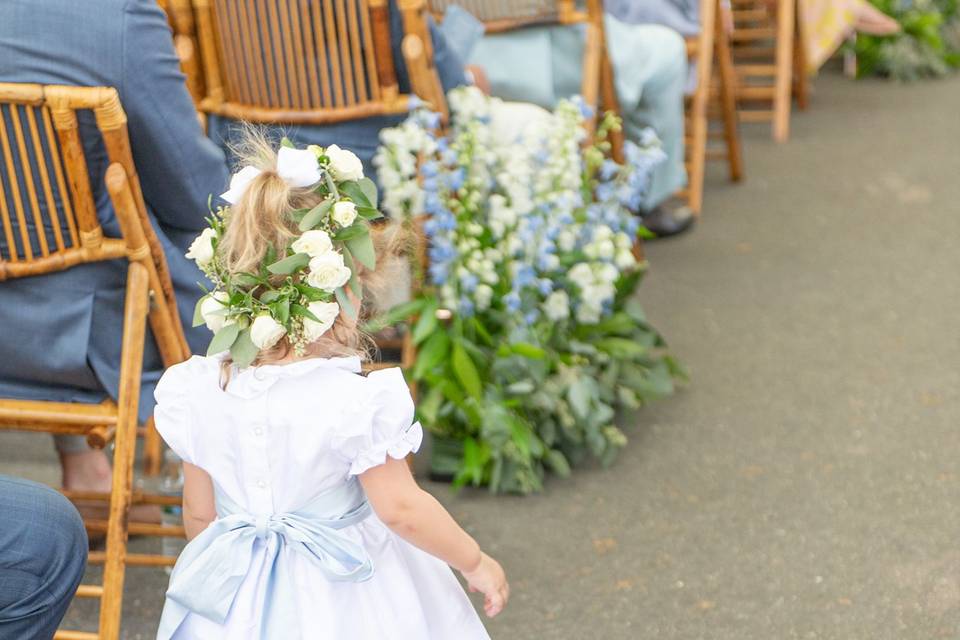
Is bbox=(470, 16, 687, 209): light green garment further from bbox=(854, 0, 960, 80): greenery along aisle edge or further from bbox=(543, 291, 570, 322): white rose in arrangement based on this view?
bbox=(854, 0, 960, 80): greenery along aisle edge

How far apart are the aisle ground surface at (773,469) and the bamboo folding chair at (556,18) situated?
2.56ft

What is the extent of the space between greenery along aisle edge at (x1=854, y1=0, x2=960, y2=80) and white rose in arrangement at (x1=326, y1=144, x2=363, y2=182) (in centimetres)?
562

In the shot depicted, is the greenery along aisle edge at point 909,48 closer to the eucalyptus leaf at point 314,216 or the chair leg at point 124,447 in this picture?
the chair leg at point 124,447

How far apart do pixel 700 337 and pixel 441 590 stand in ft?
6.54

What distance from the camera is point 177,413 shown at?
64.2 inches

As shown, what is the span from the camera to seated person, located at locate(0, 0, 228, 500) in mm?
2102

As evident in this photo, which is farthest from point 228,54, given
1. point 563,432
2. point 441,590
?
point 441,590

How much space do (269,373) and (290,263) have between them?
0.15 meters

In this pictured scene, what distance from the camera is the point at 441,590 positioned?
1.75m

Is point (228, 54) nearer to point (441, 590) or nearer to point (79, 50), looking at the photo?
point (79, 50)

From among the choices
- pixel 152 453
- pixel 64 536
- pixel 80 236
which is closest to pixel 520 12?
pixel 152 453

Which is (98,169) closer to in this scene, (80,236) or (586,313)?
(80,236)

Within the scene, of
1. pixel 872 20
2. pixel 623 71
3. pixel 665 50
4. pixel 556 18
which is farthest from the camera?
pixel 872 20

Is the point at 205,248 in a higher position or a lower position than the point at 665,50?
higher
